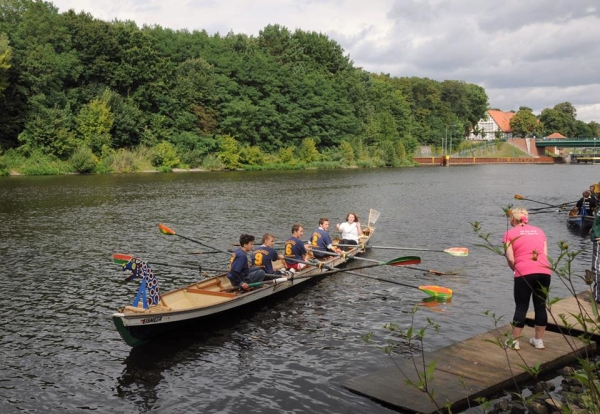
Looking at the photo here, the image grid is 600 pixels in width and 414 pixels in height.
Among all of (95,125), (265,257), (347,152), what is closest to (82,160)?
(95,125)

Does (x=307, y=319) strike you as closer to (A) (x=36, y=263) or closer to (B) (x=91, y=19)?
(A) (x=36, y=263)

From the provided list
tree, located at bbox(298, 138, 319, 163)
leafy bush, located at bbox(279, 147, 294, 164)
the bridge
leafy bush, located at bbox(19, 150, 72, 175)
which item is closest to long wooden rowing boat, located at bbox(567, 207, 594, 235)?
leafy bush, located at bbox(19, 150, 72, 175)

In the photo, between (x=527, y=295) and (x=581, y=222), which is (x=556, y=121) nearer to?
(x=581, y=222)

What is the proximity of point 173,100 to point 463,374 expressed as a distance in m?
78.1

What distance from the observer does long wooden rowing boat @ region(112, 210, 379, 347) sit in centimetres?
1144

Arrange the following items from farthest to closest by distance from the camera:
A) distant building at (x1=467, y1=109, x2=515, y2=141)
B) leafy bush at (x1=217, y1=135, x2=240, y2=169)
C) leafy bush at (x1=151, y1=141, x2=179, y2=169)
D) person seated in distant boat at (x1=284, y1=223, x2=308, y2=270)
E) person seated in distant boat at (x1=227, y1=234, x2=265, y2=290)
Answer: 1. distant building at (x1=467, y1=109, x2=515, y2=141)
2. leafy bush at (x1=217, y1=135, x2=240, y2=169)
3. leafy bush at (x1=151, y1=141, x2=179, y2=169)
4. person seated in distant boat at (x1=284, y1=223, x2=308, y2=270)
5. person seated in distant boat at (x1=227, y1=234, x2=265, y2=290)

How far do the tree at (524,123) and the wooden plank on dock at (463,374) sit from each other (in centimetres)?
17461

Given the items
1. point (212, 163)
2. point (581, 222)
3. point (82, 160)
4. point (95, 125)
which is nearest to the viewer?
point (581, 222)

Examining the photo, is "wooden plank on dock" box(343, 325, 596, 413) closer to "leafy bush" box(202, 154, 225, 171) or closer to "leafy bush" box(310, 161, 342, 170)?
"leafy bush" box(202, 154, 225, 171)

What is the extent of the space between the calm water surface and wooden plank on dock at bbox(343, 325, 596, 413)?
37 centimetres

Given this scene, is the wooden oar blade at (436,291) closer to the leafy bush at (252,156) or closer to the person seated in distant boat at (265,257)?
the person seated in distant boat at (265,257)

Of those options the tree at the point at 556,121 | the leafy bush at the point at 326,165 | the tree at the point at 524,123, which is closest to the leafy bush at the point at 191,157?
the leafy bush at the point at 326,165

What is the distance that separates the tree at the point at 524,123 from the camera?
171750 millimetres

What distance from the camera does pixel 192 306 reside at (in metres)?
13.3
